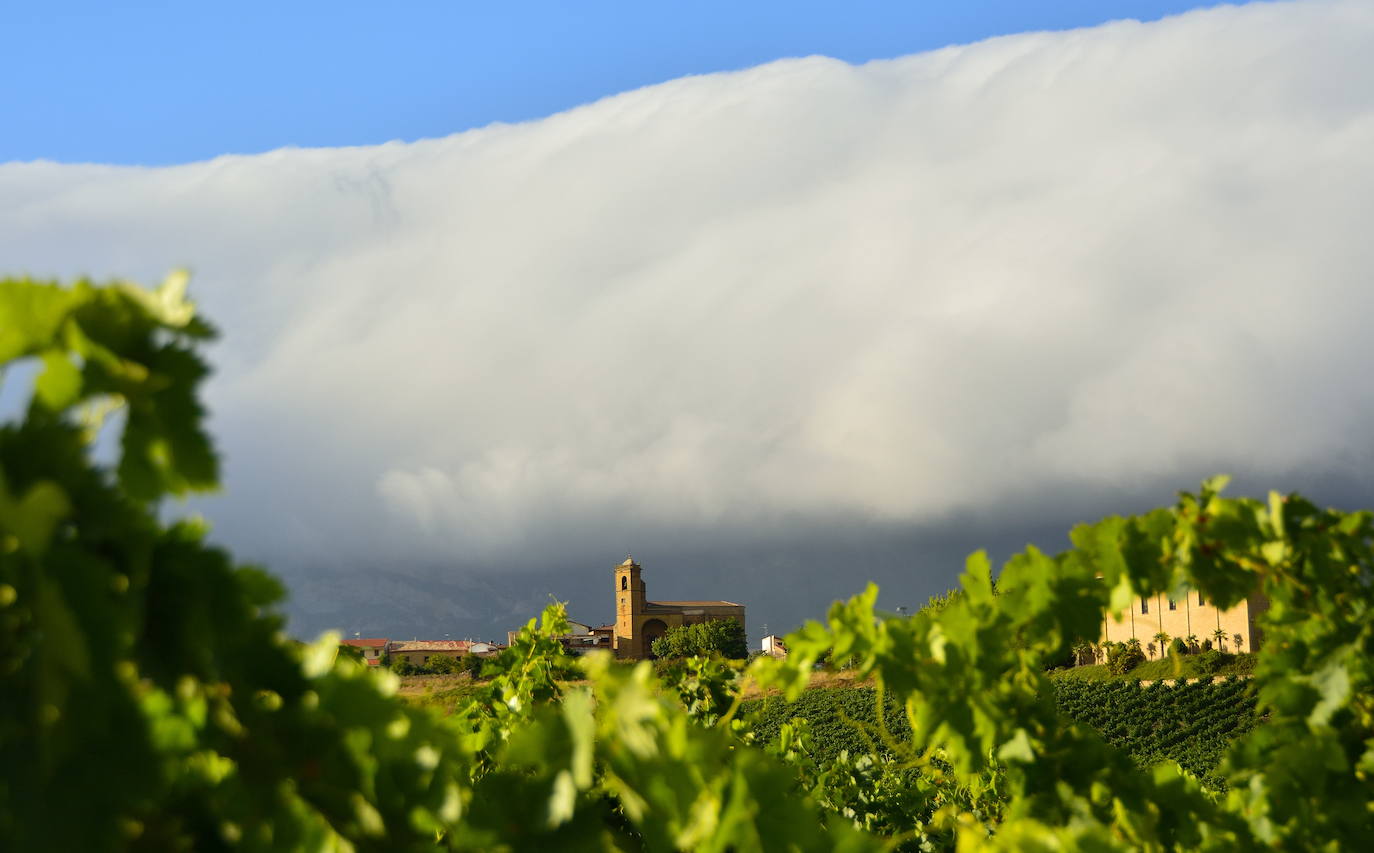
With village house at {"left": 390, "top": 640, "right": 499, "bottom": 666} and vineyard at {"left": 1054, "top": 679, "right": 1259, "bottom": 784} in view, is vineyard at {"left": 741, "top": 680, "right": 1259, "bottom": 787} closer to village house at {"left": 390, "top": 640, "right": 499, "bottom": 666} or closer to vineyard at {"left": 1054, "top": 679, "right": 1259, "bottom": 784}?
vineyard at {"left": 1054, "top": 679, "right": 1259, "bottom": 784}

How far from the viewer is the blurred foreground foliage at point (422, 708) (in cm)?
84

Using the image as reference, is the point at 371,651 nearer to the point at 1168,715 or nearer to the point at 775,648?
the point at 775,648

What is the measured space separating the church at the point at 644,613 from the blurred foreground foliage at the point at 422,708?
10620cm

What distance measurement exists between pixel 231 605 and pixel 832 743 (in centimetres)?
3949

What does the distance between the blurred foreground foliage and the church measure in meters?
106

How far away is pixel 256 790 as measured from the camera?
3.39 ft

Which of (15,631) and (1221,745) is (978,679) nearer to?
(15,631)

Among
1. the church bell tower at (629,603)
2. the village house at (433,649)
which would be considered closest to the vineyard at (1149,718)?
the village house at (433,649)

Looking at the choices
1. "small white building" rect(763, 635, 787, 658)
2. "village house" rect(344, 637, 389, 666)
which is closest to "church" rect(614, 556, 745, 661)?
"village house" rect(344, 637, 389, 666)

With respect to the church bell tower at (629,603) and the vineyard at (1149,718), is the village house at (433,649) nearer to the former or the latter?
the church bell tower at (629,603)

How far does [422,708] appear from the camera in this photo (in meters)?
1.40

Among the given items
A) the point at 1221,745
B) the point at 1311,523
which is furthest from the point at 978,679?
the point at 1221,745

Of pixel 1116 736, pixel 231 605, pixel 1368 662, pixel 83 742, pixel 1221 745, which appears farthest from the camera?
pixel 1116 736

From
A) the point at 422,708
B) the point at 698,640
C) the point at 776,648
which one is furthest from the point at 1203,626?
the point at 698,640
